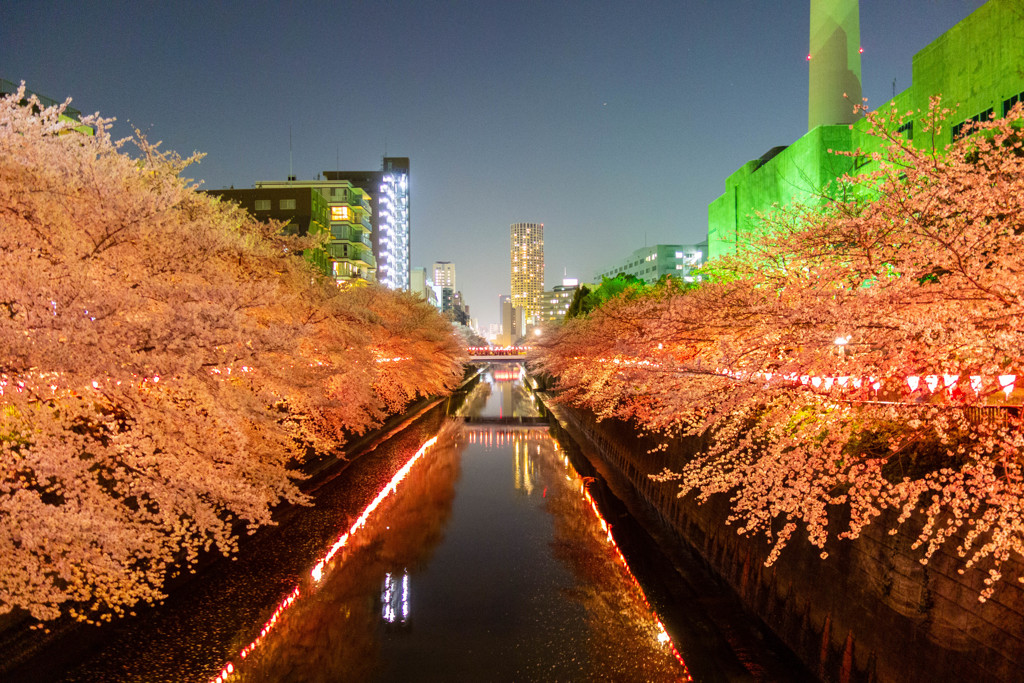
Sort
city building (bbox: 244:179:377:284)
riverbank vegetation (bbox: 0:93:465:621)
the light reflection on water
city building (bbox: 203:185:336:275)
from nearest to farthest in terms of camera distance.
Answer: riverbank vegetation (bbox: 0:93:465:621) < the light reflection on water < city building (bbox: 203:185:336:275) < city building (bbox: 244:179:377:284)

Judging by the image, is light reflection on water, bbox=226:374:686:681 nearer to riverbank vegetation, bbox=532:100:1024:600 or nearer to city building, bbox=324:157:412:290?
riverbank vegetation, bbox=532:100:1024:600

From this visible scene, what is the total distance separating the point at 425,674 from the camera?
10500 mm

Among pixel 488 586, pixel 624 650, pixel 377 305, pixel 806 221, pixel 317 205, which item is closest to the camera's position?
pixel 806 221

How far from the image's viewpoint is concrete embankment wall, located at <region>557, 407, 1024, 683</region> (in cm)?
679

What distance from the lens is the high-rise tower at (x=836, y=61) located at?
54125 millimetres

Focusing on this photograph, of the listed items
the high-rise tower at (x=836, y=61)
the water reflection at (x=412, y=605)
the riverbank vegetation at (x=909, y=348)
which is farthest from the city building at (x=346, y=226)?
the riverbank vegetation at (x=909, y=348)

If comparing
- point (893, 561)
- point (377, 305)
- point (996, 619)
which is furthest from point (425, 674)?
point (377, 305)

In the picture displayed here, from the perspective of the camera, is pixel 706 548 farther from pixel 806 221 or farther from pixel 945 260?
Result: pixel 945 260

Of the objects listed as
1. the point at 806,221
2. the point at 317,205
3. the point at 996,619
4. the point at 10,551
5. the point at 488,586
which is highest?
the point at 317,205

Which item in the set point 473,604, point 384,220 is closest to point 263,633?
point 473,604

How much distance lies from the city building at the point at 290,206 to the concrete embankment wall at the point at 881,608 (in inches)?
1527

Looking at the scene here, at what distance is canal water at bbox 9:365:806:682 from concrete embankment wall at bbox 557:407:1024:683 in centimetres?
211

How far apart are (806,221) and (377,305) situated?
27313 mm

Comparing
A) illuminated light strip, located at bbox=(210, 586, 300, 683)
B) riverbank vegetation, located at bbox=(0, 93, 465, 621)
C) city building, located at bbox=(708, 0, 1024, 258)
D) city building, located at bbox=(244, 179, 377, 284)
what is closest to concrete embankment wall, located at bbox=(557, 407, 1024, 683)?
city building, located at bbox=(708, 0, 1024, 258)
